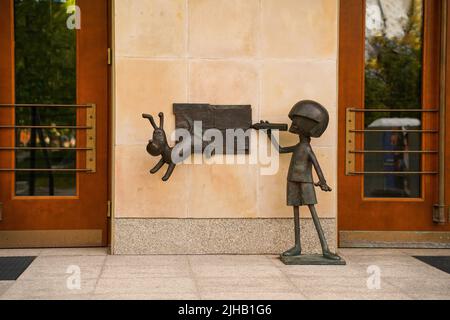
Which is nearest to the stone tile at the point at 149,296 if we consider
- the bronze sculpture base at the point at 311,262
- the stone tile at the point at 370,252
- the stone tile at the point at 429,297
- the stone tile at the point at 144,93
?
the bronze sculpture base at the point at 311,262

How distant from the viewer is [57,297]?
4.99 metres

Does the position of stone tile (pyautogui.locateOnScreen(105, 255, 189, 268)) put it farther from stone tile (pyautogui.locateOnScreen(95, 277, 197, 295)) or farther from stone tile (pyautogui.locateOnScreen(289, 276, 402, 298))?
stone tile (pyautogui.locateOnScreen(289, 276, 402, 298))

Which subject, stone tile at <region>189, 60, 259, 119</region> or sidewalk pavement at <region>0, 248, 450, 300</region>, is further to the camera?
stone tile at <region>189, 60, 259, 119</region>

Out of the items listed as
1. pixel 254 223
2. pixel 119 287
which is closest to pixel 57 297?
pixel 119 287

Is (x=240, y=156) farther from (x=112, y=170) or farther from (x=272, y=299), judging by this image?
(x=272, y=299)

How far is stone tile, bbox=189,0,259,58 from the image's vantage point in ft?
22.0

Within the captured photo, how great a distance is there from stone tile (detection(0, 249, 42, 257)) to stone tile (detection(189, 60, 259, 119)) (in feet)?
7.79

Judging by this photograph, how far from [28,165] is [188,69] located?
2.14 m

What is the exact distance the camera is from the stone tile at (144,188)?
21.9 feet

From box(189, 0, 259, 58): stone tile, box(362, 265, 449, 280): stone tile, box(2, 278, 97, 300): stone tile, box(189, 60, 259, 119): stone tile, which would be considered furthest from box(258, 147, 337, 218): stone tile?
box(2, 278, 97, 300): stone tile

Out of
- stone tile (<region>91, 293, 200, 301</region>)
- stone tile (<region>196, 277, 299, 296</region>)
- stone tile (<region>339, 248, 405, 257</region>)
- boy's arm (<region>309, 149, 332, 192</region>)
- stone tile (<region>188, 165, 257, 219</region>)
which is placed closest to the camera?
stone tile (<region>91, 293, 200, 301</region>)

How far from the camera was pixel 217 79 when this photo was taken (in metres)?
6.75

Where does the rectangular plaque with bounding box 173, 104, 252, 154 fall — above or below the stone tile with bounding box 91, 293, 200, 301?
above

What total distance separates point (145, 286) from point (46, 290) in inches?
32.2
